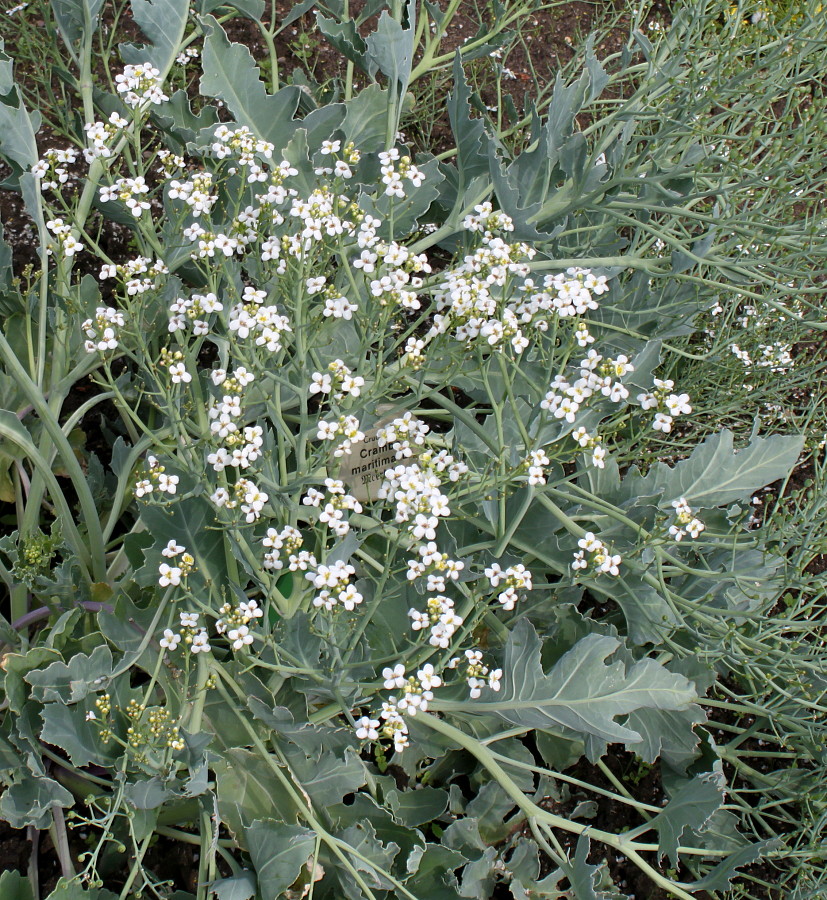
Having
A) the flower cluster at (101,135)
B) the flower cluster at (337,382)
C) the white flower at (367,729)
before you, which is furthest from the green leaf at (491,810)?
the flower cluster at (101,135)

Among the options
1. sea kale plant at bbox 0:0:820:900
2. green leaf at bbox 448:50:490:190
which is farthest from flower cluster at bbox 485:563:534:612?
green leaf at bbox 448:50:490:190

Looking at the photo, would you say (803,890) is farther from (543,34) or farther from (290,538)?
(543,34)

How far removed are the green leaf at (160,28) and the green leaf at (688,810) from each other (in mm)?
1633

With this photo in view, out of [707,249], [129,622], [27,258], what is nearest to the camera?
[129,622]

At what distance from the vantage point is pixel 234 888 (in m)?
1.22

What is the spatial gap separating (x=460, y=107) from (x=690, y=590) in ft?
3.31

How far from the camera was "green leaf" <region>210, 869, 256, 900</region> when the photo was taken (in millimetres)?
1204

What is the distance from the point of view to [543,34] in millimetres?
2713

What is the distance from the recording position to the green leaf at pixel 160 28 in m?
1.63

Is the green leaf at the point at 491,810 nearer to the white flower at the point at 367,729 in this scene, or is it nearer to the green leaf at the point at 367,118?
the white flower at the point at 367,729

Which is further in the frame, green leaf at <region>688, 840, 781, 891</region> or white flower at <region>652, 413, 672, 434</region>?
green leaf at <region>688, 840, 781, 891</region>

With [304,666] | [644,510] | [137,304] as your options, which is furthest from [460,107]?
[304,666]

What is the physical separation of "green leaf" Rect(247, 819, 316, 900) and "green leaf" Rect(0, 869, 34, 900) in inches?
13.5

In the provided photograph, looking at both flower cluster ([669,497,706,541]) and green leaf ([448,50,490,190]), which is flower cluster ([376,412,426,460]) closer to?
flower cluster ([669,497,706,541])
